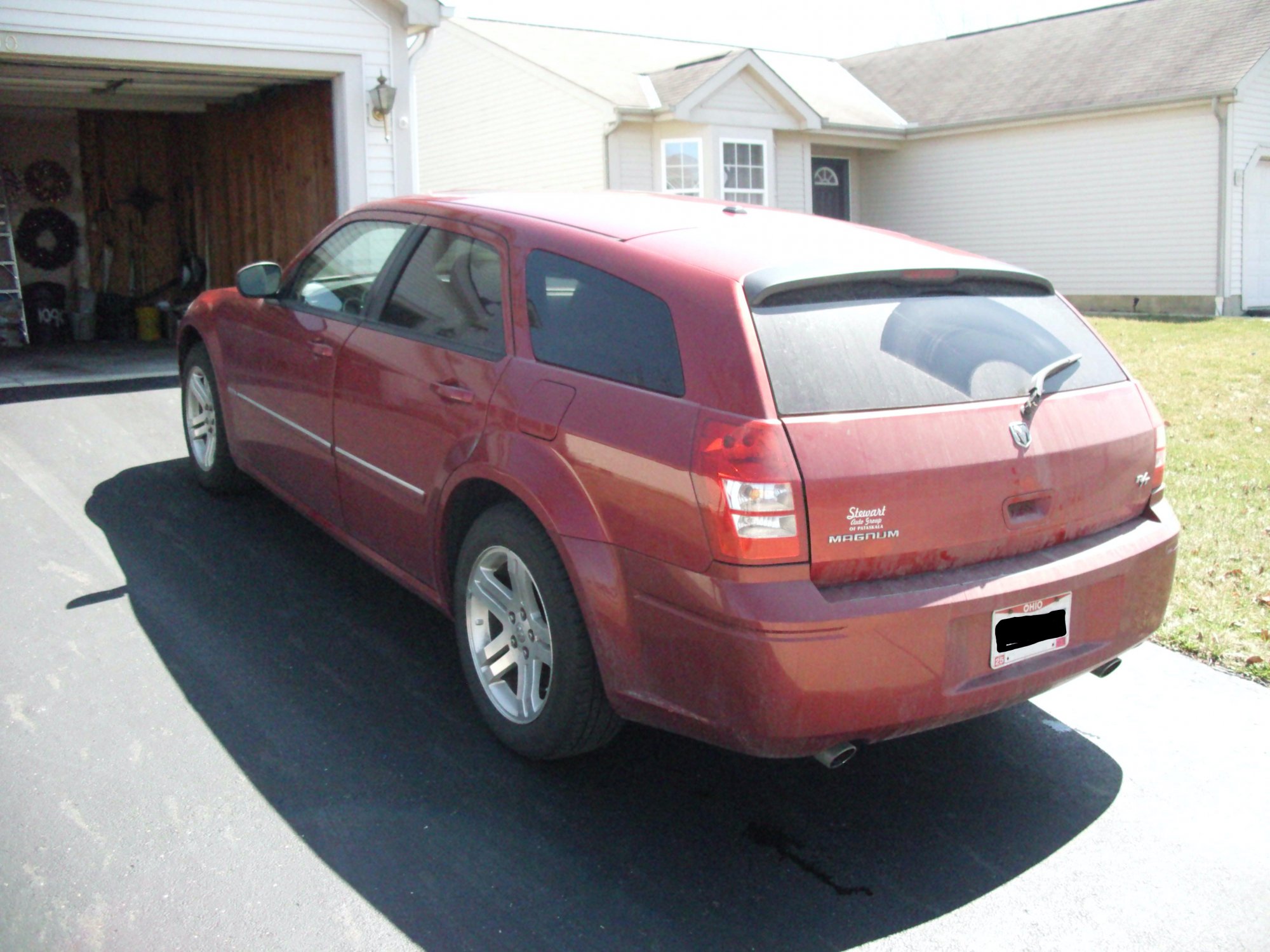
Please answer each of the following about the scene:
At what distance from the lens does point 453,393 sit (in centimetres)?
388

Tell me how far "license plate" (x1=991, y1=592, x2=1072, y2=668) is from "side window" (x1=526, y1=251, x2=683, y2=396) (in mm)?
1067

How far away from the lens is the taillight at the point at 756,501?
2.93m

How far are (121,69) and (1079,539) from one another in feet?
36.1

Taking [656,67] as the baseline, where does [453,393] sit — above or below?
below

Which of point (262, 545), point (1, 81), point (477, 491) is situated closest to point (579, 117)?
point (1, 81)

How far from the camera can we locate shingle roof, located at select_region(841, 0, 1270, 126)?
19375 millimetres

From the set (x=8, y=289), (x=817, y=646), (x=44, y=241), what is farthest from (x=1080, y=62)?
(x=817, y=646)

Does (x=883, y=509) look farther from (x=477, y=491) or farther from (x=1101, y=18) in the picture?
(x=1101, y=18)

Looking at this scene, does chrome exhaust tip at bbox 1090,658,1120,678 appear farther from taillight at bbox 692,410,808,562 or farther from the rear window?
taillight at bbox 692,410,808,562

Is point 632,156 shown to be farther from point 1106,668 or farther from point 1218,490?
point 1106,668

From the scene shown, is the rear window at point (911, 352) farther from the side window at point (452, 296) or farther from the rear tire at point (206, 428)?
the rear tire at point (206, 428)

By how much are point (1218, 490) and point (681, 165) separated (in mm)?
14333

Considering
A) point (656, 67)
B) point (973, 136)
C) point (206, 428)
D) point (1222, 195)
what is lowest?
point (206, 428)

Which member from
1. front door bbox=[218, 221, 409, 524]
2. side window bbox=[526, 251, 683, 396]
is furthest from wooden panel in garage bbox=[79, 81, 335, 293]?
side window bbox=[526, 251, 683, 396]
